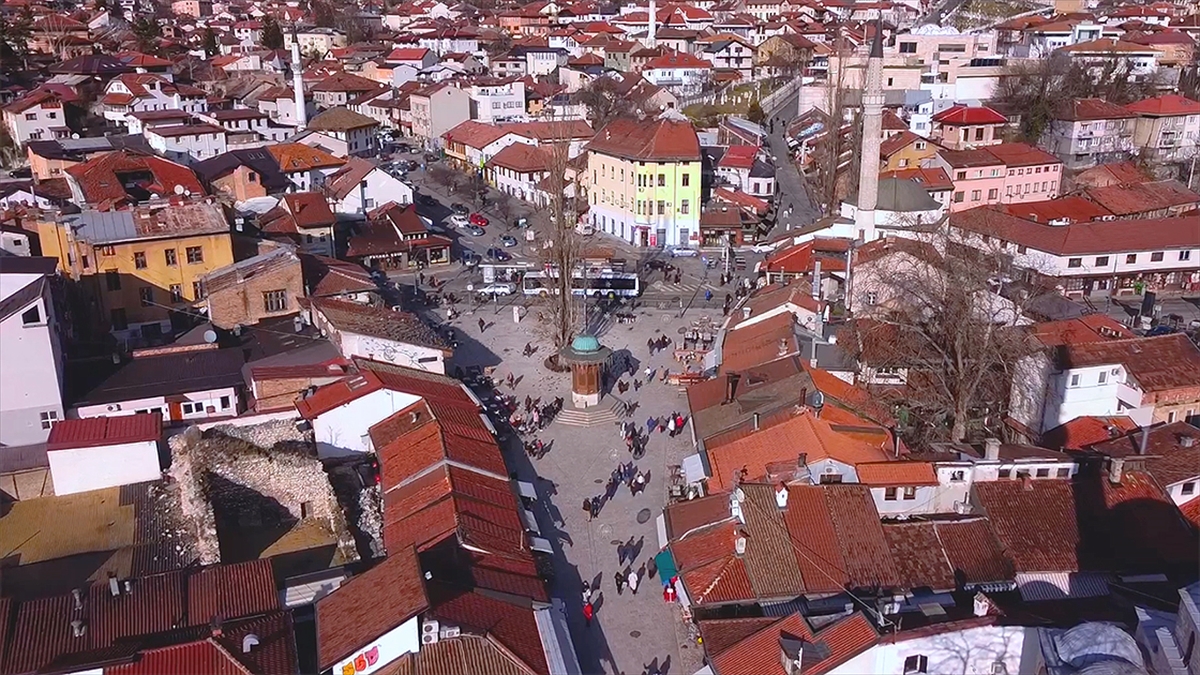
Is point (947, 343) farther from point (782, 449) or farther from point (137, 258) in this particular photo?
point (137, 258)

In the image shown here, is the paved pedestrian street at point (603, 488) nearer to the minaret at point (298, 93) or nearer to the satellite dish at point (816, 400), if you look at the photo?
the satellite dish at point (816, 400)

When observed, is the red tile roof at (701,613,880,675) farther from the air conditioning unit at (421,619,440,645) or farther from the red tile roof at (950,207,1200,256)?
the red tile roof at (950,207,1200,256)

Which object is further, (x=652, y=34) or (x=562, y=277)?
(x=652, y=34)

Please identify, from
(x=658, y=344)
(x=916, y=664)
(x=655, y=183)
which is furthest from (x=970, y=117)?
(x=916, y=664)

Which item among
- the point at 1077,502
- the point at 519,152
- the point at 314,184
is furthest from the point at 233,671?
the point at 519,152

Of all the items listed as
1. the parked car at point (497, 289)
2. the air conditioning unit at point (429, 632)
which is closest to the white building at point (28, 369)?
the air conditioning unit at point (429, 632)

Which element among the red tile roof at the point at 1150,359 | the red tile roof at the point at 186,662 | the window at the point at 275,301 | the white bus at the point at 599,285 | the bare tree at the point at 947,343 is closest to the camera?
the red tile roof at the point at 186,662

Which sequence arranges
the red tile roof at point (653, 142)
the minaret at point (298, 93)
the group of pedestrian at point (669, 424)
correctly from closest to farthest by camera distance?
the group of pedestrian at point (669, 424) < the red tile roof at point (653, 142) < the minaret at point (298, 93)
